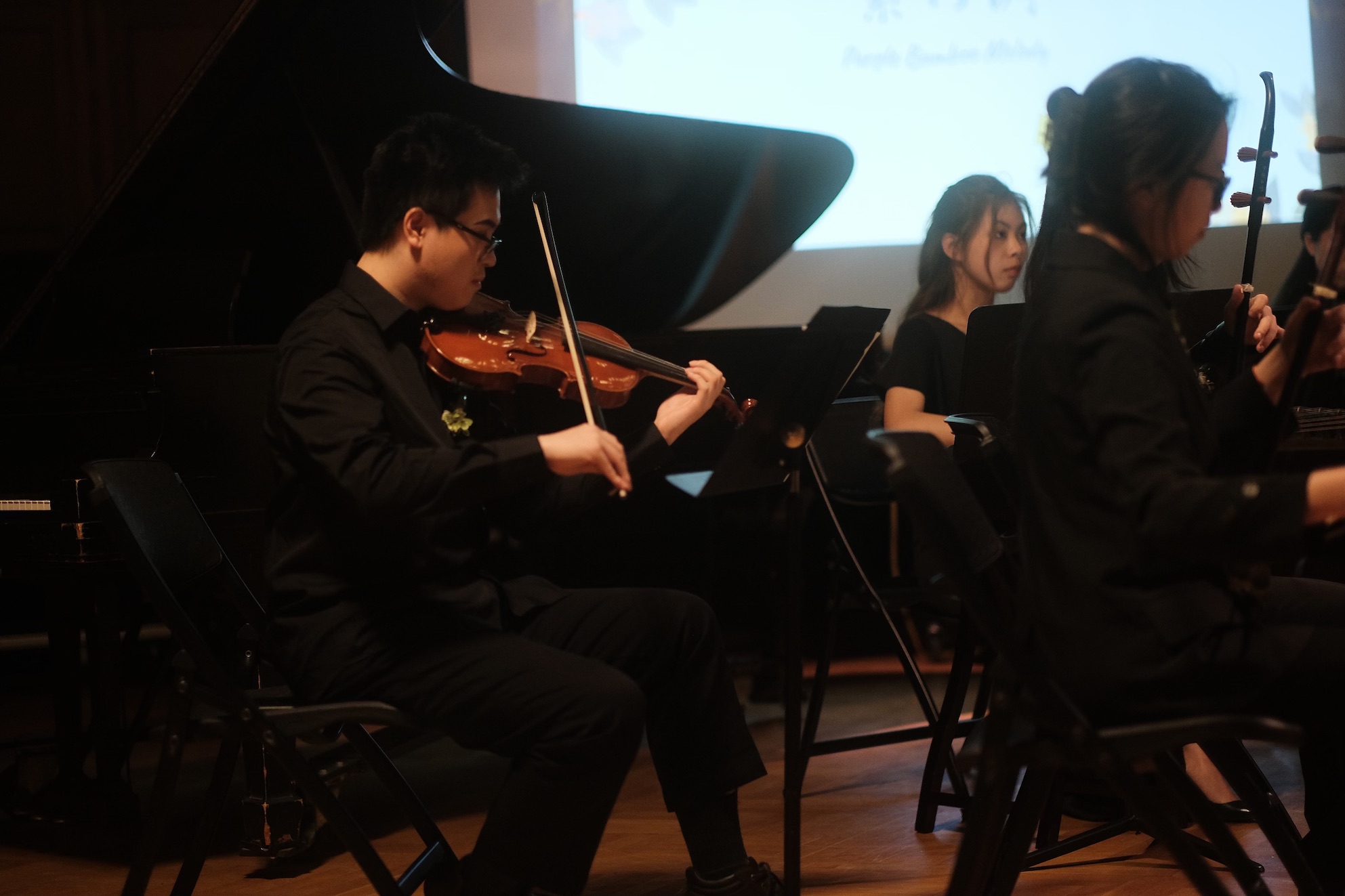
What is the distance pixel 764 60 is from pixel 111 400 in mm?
2431

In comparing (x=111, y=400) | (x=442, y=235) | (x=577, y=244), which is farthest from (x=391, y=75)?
(x=442, y=235)

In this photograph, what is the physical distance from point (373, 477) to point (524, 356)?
1.69 ft

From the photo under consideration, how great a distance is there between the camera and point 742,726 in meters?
1.85

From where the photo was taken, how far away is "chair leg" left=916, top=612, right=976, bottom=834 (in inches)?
88.7

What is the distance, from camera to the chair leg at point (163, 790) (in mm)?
1611

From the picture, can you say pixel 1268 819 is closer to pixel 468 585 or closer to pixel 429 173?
pixel 468 585

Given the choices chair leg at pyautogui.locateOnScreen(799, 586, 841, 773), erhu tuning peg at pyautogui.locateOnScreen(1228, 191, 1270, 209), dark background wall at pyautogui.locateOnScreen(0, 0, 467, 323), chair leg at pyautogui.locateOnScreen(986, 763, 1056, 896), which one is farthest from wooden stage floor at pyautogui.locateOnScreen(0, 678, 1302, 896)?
dark background wall at pyautogui.locateOnScreen(0, 0, 467, 323)

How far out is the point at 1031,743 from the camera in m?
1.30

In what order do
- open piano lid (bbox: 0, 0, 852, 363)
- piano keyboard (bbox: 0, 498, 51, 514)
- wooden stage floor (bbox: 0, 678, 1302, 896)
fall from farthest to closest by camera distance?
open piano lid (bbox: 0, 0, 852, 363) < piano keyboard (bbox: 0, 498, 51, 514) < wooden stage floor (bbox: 0, 678, 1302, 896)

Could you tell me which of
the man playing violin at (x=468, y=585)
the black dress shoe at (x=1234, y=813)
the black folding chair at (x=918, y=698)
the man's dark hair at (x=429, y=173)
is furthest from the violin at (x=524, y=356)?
the black dress shoe at (x=1234, y=813)

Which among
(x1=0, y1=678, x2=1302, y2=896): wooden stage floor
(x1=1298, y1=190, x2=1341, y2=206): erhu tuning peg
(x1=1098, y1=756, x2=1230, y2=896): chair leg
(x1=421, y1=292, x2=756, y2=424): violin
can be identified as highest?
(x1=1298, y1=190, x2=1341, y2=206): erhu tuning peg

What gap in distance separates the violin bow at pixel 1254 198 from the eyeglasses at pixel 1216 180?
461mm

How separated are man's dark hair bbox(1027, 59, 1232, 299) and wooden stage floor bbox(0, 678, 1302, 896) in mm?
1169

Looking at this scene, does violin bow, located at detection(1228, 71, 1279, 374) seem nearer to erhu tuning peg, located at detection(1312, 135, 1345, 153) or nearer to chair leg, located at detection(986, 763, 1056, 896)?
erhu tuning peg, located at detection(1312, 135, 1345, 153)
